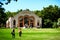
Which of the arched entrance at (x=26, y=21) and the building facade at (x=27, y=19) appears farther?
the building facade at (x=27, y=19)

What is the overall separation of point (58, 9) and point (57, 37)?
792 centimetres

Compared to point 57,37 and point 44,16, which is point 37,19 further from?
point 57,37

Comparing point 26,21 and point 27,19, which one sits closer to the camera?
point 27,19

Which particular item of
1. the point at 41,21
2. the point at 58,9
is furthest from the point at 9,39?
the point at 41,21

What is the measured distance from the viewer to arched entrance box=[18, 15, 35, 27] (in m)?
21.1

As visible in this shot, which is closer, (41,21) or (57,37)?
(57,37)

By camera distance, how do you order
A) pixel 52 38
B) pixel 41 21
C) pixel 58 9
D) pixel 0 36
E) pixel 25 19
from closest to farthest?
1. pixel 0 36
2. pixel 52 38
3. pixel 58 9
4. pixel 25 19
5. pixel 41 21

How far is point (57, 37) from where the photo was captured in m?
11.4

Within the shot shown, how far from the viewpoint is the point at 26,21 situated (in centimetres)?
2266

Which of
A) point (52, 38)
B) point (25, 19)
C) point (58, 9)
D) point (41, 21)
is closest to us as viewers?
point (52, 38)

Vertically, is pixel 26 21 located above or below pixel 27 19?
below

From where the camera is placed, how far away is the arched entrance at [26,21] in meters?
21.1

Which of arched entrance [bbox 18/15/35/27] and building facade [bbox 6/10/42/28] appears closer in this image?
arched entrance [bbox 18/15/35/27]

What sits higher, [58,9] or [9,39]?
[58,9]
